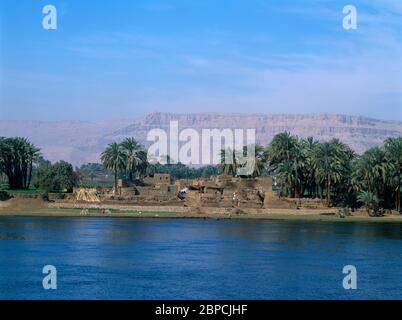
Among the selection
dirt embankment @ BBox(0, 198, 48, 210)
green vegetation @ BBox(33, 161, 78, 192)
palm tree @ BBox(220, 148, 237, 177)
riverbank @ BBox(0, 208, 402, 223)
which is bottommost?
riverbank @ BBox(0, 208, 402, 223)

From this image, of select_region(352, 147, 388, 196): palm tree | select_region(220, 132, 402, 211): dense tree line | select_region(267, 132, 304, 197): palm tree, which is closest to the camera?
select_region(352, 147, 388, 196): palm tree

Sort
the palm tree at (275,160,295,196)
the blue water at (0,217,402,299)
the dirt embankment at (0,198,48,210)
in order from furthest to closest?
the palm tree at (275,160,295,196) → the dirt embankment at (0,198,48,210) → the blue water at (0,217,402,299)


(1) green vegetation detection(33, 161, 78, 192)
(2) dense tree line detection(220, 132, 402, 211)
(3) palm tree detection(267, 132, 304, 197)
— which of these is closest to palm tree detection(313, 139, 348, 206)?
(2) dense tree line detection(220, 132, 402, 211)

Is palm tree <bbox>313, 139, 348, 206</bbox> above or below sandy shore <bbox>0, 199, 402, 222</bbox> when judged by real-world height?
above

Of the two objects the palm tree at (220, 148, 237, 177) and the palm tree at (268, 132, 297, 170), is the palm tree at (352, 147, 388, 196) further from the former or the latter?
the palm tree at (220, 148, 237, 177)

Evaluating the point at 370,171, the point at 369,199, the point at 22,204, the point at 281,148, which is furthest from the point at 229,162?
the point at 22,204

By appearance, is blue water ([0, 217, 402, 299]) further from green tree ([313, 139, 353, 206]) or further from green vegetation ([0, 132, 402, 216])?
green tree ([313, 139, 353, 206])

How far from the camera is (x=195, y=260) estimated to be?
150 ft

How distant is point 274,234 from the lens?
64.8 m

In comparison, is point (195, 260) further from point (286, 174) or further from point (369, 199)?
point (286, 174)

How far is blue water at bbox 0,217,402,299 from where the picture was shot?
116ft

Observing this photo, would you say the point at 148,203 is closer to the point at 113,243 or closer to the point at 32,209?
the point at 32,209

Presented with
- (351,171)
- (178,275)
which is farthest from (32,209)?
(178,275)

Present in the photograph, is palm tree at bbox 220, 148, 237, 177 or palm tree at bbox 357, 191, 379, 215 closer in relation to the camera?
palm tree at bbox 357, 191, 379, 215
